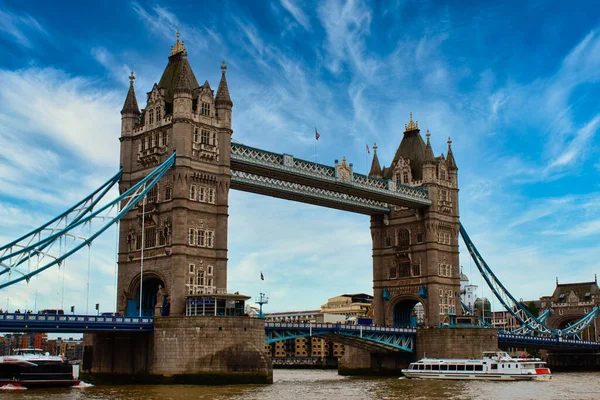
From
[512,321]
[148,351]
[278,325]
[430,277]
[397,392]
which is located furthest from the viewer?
[512,321]

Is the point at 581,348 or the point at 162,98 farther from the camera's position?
the point at 581,348

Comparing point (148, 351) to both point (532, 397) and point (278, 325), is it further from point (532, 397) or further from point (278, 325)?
point (532, 397)

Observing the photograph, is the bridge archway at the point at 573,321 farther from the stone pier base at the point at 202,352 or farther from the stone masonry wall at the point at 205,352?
the stone masonry wall at the point at 205,352

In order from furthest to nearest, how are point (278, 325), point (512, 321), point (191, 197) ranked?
1. point (512, 321)
2. point (278, 325)
3. point (191, 197)

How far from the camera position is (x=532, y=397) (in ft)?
181

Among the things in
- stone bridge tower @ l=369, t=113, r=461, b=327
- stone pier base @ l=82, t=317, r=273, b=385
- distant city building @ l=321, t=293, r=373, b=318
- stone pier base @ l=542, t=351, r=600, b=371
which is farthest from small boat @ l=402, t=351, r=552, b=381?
distant city building @ l=321, t=293, r=373, b=318

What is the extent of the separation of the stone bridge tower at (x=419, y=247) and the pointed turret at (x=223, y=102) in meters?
27.6

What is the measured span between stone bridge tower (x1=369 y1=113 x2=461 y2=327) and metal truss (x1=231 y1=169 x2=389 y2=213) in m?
4.04

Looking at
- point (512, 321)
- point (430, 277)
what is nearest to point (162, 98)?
point (430, 277)

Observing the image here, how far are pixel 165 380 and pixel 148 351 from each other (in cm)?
408

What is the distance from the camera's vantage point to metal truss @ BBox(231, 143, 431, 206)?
75.4 meters

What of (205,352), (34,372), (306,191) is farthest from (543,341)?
(34,372)

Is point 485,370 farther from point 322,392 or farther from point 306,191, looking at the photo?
point 306,191

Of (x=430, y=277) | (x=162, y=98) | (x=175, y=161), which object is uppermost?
(x=162, y=98)
